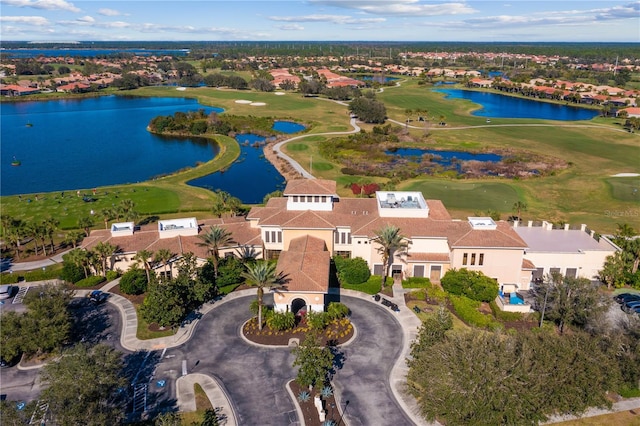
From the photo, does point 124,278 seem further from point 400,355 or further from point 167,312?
point 400,355

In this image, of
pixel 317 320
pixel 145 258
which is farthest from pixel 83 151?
pixel 317 320

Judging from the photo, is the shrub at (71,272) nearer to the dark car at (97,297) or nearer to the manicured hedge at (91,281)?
the manicured hedge at (91,281)

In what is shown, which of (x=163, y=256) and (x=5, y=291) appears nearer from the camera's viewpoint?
(x=163, y=256)

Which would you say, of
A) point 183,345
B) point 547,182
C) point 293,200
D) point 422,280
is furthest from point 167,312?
point 547,182

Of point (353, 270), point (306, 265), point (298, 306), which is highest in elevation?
point (306, 265)

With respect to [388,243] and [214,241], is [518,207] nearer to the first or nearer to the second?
[388,243]

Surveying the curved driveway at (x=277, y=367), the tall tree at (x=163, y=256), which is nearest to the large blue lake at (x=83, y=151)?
the tall tree at (x=163, y=256)
